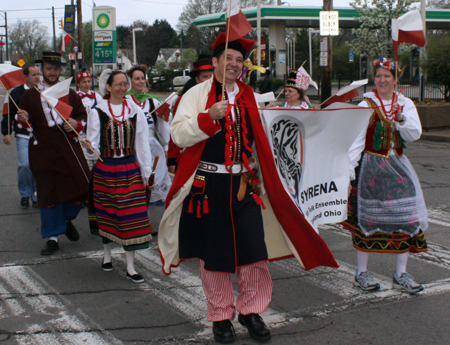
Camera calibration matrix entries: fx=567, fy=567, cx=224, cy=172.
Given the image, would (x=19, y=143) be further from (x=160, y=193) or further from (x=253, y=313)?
(x=253, y=313)

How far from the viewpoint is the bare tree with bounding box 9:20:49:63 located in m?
89.9

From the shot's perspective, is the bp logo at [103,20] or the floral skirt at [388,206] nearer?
the floral skirt at [388,206]

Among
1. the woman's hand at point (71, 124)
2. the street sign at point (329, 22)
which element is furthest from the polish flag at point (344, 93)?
the street sign at point (329, 22)

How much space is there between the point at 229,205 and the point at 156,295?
1.34 m

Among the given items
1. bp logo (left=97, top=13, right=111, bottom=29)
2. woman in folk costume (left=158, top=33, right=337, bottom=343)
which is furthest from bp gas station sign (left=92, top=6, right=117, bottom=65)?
woman in folk costume (left=158, top=33, right=337, bottom=343)

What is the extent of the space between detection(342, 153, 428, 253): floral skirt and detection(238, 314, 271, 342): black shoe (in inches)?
51.5

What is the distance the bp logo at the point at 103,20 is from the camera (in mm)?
17062

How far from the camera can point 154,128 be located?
6.46 m

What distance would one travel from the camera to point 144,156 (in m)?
5.10

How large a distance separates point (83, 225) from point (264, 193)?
3778 millimetres

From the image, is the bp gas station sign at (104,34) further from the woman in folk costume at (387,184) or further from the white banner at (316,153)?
the white banner at (316,153)

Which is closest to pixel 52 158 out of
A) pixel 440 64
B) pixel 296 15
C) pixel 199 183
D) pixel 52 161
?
pixel 52 161

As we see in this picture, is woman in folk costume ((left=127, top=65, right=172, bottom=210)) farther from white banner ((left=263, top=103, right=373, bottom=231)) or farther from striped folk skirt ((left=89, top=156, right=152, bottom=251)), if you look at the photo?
white banner ((left=263, top=103, right=373, bottom=231))

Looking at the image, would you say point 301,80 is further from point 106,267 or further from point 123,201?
point 106,267
